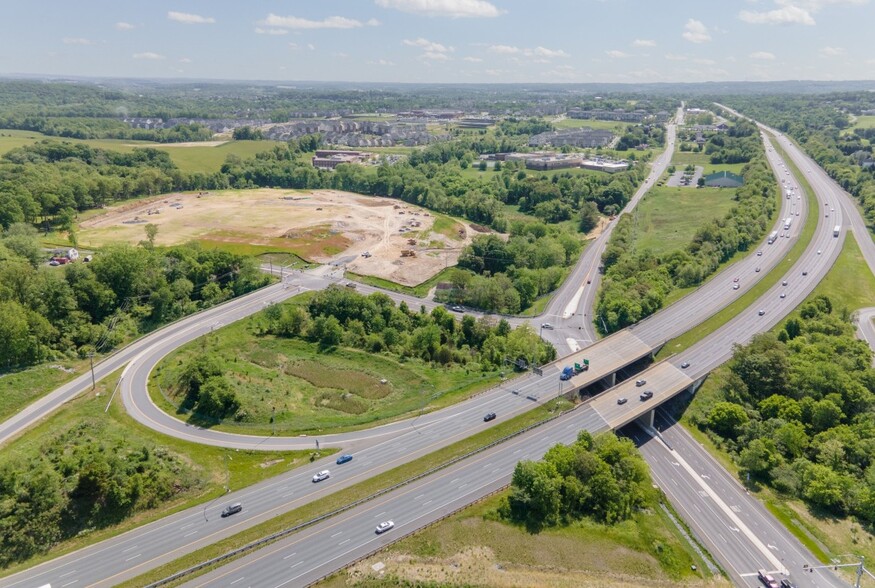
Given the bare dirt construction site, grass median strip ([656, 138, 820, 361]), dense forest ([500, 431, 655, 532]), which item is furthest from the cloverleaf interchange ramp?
the bare dirt construction site

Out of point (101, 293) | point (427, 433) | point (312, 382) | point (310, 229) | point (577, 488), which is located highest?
point (101, 293)

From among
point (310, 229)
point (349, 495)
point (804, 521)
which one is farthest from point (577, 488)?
point (310, 229)

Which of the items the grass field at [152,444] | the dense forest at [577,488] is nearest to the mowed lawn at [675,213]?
the dense forest at [577,488]

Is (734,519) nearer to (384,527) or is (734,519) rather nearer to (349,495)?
(384,527)

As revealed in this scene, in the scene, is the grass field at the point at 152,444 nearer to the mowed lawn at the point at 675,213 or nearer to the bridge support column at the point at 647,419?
the bridge support column at the point at 647,419

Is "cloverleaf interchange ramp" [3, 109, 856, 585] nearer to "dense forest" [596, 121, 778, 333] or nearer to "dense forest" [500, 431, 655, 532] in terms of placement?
"dense forest" [596, 121, 778, 333]

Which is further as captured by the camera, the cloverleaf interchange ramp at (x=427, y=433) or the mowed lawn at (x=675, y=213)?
the mowed lawn at (x=675, y=213)
